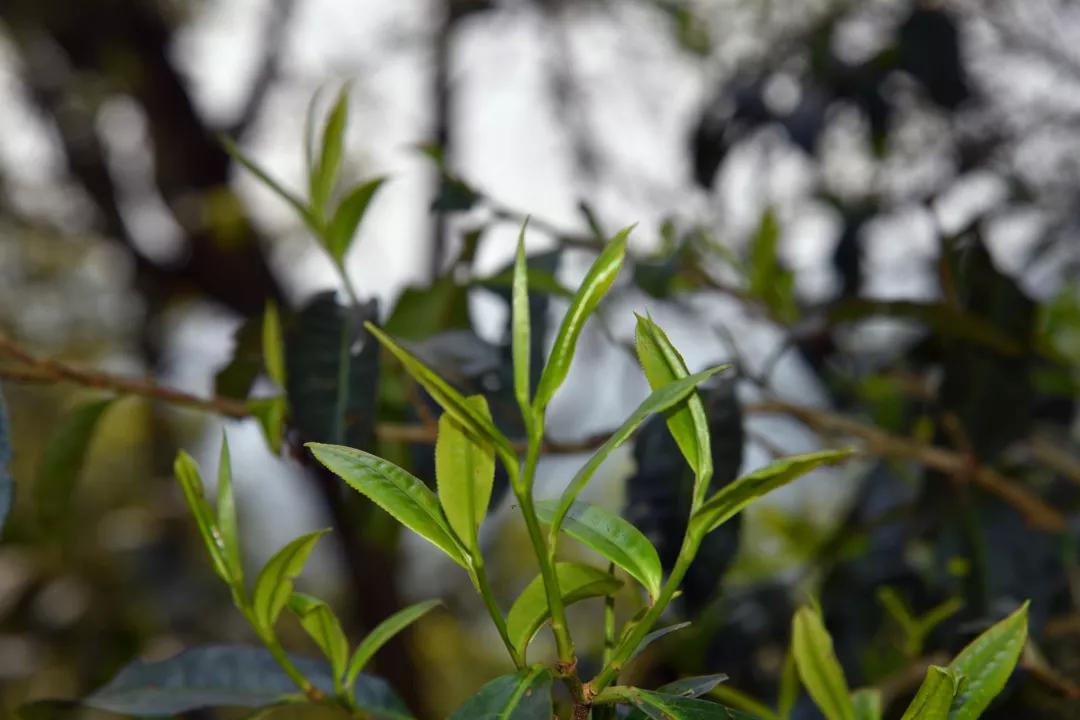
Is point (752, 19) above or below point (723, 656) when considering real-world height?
above

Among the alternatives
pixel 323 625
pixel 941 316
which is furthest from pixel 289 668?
pixel 941 316

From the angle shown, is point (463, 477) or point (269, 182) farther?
point (269, 182)

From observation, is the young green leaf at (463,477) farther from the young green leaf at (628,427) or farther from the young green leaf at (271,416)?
the young green leaf at (271,416)

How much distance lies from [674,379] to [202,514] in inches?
6.4

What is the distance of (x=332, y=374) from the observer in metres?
0.44

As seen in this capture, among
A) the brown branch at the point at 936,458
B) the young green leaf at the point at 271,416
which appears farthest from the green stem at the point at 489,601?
the brown branch at the point at 936,458

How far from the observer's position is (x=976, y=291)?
0.57 metres

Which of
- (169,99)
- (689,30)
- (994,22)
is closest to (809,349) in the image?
(994,22)

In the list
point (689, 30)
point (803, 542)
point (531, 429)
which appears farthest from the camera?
point (689, 30)

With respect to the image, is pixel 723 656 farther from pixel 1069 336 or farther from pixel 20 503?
pixel 20 503

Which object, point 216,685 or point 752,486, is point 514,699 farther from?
point 216,685

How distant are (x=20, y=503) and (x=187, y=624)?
1.66 ft

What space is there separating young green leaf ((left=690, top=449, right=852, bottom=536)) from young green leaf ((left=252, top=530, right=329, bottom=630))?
12cm

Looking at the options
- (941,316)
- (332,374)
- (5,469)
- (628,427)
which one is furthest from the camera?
(941,316)
